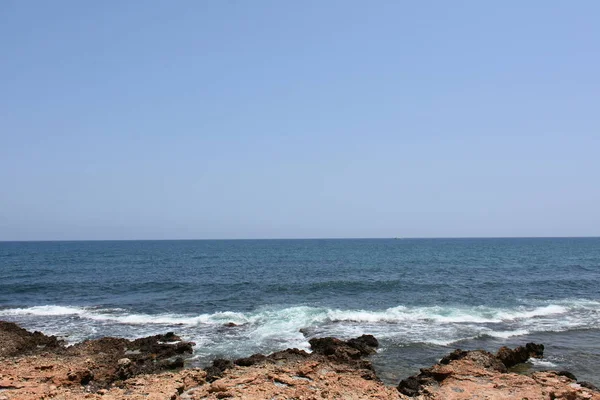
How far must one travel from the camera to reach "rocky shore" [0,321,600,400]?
12508mm

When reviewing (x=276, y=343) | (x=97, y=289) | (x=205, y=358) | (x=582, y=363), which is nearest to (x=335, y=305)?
(x=276, y=343)

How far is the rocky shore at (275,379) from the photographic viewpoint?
12508mm

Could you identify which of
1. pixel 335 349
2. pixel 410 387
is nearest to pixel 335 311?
pixel 335 349

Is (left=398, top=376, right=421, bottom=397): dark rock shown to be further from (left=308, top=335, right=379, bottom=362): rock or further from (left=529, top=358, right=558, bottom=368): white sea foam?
(left=529, top=358, right=558, bottom=368): white sea foam

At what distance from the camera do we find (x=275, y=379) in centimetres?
1346

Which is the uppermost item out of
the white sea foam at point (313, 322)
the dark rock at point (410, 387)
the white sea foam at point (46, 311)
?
the dark rock at point (410, 387)

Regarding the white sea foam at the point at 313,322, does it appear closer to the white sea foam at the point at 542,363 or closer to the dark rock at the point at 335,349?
the dark rock at the point at 335,349

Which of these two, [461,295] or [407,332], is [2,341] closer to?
[407,332]

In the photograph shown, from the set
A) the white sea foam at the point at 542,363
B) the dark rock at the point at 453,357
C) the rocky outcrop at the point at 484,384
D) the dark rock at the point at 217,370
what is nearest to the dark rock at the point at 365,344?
the dark rock at the point at 453,357

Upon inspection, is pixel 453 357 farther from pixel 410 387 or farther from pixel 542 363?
pixel 542 363

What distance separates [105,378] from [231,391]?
541 cm

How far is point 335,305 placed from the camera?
32250 mm

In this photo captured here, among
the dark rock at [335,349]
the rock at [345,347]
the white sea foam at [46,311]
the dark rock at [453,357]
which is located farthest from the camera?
the white sea foam at [46,311]

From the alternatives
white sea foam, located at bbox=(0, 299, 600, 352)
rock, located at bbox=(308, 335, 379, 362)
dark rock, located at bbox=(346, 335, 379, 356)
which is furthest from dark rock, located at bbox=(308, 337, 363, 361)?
white sea foam, located at bbox=(0, 299, 600, 352)
